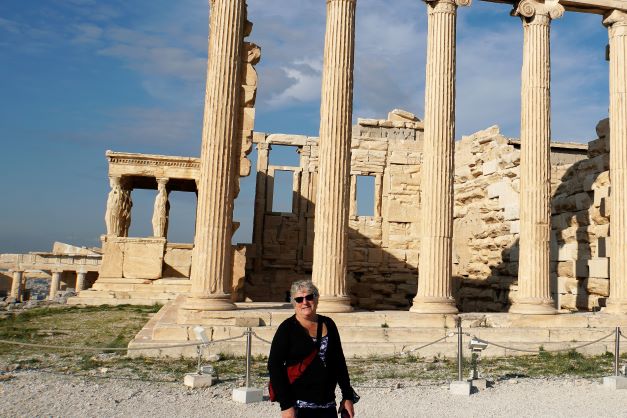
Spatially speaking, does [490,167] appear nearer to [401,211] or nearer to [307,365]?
[401,211]

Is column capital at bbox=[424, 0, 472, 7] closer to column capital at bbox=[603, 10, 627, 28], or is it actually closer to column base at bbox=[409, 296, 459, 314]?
column capital at bbox=[603, 10, 627, 28]

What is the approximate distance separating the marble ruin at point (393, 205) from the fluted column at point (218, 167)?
0.11 ft

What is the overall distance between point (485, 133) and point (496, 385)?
56.2 ft

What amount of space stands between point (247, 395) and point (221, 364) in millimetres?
2958

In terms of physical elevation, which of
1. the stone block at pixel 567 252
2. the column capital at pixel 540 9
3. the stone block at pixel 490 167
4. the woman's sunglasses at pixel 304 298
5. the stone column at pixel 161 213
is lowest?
the woman's sunglasses at pixel 304 298

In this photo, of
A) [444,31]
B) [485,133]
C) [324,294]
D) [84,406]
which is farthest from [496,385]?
[485,133]

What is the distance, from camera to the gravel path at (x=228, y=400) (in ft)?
26.9

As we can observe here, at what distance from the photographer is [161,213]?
84.1ft

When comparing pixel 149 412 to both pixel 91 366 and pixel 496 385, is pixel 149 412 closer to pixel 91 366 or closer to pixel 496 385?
pixel 91 366

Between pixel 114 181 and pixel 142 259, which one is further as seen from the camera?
pixel 114 181

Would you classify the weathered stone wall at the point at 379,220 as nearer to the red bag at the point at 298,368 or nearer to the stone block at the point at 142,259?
the stone block at the point at 142,259

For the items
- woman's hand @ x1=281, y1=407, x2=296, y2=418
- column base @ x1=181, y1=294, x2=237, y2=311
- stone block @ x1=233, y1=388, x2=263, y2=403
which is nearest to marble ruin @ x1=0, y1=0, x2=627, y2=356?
column base @ x1=181, y1=294, x2=237, y2=311

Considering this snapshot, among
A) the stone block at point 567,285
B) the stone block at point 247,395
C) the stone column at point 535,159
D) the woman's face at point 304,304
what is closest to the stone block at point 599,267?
the stone block at point 567,285

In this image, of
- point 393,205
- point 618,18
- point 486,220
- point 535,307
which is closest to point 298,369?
point 535,307
